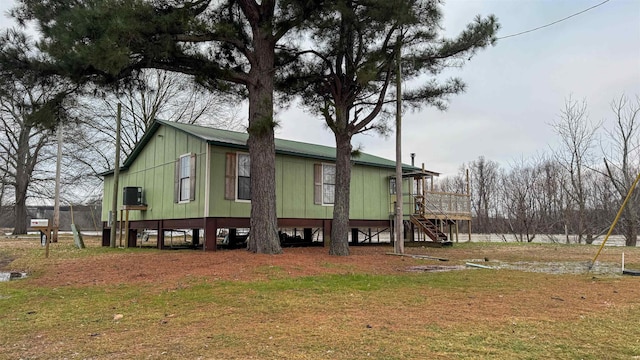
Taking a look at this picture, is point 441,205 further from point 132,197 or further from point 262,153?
point 132,197

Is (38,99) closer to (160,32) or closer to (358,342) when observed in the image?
(160,32)

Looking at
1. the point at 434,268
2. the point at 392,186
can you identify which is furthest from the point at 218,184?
the point at 392,186

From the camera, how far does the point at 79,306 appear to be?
5617 millimetres

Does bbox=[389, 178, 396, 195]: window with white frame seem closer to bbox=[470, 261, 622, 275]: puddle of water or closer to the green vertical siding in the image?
the green vertical siding

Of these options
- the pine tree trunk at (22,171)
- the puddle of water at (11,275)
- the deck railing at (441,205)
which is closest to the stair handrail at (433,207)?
the deck railing at (441,205)

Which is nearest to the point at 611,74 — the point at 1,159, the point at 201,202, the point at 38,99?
the point at 201,202

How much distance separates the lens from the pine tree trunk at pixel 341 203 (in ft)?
37.2

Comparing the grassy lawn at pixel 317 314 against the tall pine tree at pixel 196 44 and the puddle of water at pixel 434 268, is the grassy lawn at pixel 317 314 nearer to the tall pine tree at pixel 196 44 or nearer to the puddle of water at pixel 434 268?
the puddle of water at pixel 434 268

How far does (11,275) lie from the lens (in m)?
9.22

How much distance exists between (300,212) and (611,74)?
11171mm

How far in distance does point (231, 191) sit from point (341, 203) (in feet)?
11.0

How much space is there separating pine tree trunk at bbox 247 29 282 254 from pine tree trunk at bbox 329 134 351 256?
5.66ft

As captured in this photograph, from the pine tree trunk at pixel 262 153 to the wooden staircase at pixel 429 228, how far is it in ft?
27.2

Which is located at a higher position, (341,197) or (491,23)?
(491,23)
